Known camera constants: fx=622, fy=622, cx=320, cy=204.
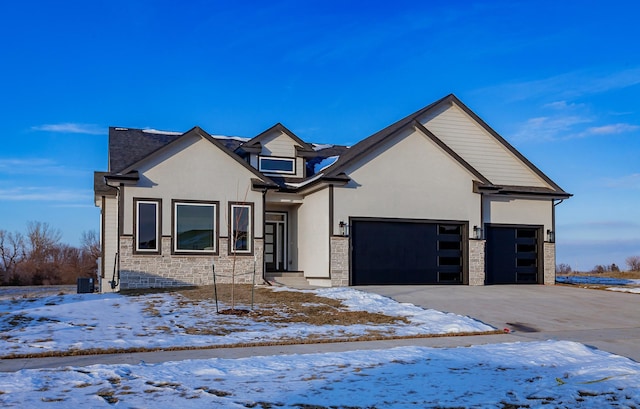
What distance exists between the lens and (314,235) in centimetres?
2042

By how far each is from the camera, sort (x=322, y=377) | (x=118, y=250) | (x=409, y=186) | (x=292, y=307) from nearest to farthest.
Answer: (x=322, y=377) → (x=292, y=307) → (x=118, y=250) → (x=409, y=186)

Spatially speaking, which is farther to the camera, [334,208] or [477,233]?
[477,233]

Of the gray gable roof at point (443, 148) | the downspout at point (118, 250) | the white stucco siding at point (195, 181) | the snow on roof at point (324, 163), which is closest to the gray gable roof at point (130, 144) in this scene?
the downspout at point (118, 250)

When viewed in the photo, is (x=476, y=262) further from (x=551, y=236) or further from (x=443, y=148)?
(x=443, y=148)

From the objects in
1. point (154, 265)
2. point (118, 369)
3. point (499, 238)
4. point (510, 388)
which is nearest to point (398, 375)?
point (510, 388)

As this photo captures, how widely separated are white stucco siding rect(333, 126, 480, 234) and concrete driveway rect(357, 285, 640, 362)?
8.21 ft

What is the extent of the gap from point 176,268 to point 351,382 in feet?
41.4

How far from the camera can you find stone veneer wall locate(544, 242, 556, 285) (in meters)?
22.0

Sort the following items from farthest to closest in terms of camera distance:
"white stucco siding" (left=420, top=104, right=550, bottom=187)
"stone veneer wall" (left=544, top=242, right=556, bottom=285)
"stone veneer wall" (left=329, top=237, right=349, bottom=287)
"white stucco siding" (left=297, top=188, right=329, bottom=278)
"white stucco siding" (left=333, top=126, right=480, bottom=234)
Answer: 1. "white stucco siding" (left=420, top=104, right=550, bottom=187)
2. "stone veneer wall" (left=544, top=242, right=556, bottom=285)
3. "white stucco siding" (left=333, top=126, right=480, bottom=234)
4. "white stucco siding" (left=297, top=188, right=329, bottom=278)
5. "stone veneer wall" (left=329, top=237, right=349, bottom=287)

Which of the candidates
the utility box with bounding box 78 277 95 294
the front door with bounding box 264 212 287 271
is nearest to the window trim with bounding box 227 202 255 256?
the front door with bounding box 264 212 287 271

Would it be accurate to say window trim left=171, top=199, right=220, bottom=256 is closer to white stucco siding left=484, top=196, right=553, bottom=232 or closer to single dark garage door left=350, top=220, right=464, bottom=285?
single dark garage door left=350, top=220, right=464, bottom=285

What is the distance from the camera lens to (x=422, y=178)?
20.3 meters

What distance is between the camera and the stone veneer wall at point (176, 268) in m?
18.1

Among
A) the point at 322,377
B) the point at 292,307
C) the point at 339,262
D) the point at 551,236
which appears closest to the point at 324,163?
the point at 339,262
